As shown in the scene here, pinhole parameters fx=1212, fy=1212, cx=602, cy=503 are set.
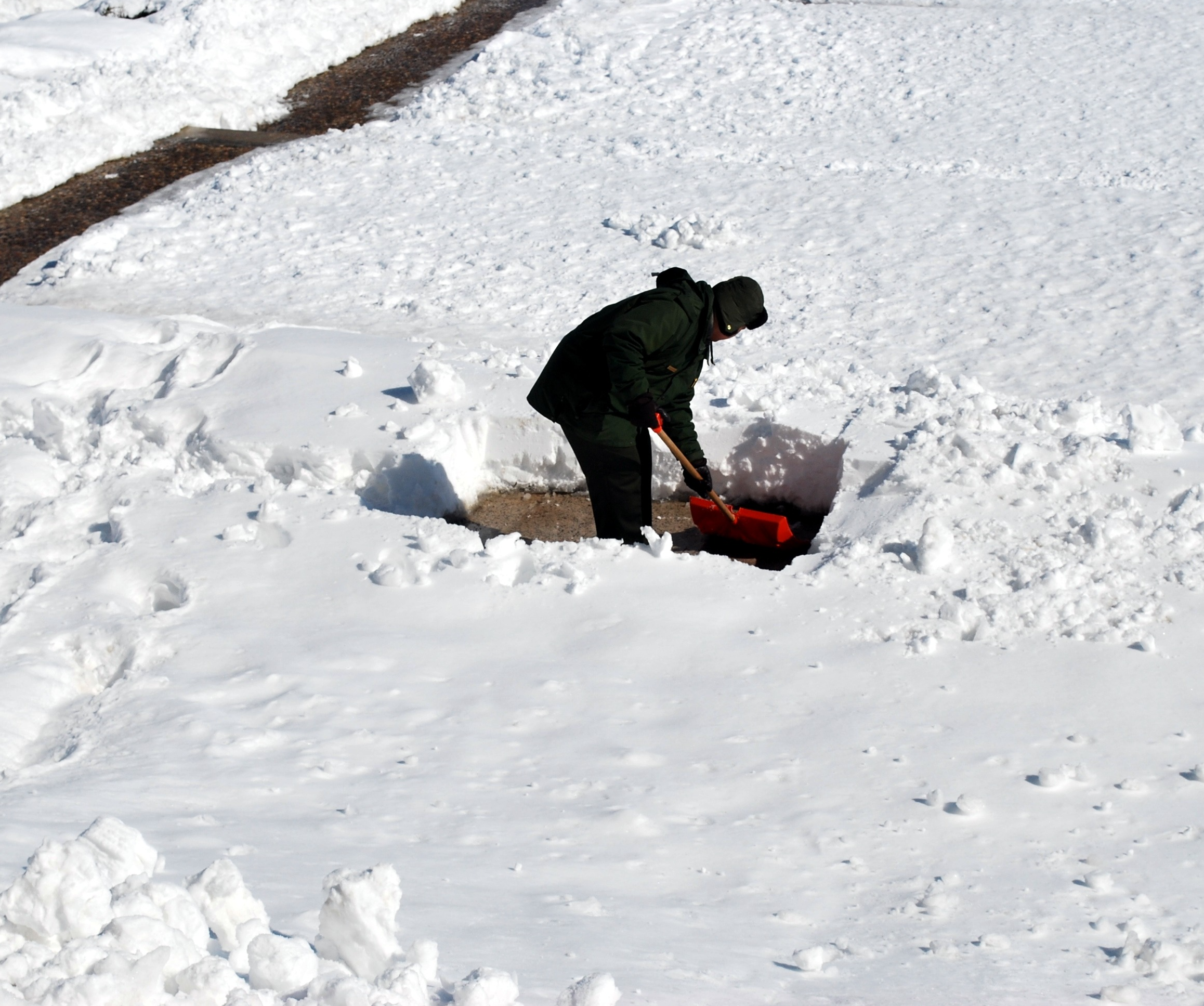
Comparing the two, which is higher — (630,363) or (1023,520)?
(630,363)

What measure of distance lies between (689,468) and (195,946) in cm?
309

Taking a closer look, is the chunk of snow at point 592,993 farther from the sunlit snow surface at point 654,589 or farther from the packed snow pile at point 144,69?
the packed snow pile at point 144,69

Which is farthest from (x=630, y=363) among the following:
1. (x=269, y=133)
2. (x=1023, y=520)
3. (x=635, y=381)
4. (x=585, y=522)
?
(x=269, y=133)

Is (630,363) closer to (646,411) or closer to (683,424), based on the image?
(646,411)

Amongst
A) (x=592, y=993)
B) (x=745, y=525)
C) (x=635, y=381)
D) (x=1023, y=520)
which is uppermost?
(x=635, y=381)

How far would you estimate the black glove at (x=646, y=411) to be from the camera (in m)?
4.77

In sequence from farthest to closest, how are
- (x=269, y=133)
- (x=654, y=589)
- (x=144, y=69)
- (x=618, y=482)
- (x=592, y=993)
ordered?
1. (x=144, y=69)
2. (x=269, y=133)
3. (x=618, y=482)
4. (x=654, y=589)
5. (x=592, y=993)

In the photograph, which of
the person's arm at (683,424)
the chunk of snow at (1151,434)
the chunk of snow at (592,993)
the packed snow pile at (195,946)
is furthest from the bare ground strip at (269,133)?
the chunk of snow at (592,993)

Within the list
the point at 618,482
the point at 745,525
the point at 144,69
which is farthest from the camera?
the point at 144,69

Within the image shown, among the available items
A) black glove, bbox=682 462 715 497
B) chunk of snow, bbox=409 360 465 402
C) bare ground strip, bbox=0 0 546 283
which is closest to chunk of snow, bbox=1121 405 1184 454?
black glove, bbox=682 462 715 497

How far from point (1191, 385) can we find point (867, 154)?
12.9ft

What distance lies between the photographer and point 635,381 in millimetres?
4746

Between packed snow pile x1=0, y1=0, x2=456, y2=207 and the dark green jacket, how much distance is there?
6876 mm

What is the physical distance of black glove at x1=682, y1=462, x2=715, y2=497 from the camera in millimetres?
5129
